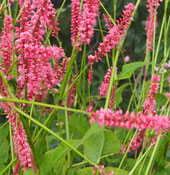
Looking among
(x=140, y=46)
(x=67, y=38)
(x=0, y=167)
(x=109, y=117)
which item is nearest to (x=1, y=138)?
(x=0, y=167)

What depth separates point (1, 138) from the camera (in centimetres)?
76

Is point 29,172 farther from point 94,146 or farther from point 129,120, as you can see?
point 129,120

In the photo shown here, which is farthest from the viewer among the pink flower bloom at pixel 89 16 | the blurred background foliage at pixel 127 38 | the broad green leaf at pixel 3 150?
the blurred background foliage at pixel 127 38

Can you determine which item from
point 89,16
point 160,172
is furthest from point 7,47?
point 160,172

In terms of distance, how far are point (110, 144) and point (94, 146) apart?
0.03 m

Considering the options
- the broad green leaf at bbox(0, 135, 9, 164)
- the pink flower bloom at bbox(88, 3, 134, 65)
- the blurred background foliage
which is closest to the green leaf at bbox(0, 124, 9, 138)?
the broad green leaf at bbox(0, 135, 9, 164)

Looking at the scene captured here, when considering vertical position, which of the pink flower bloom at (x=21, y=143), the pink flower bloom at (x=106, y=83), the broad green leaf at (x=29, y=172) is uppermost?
the pink flower bloom at (x=106, y=83)

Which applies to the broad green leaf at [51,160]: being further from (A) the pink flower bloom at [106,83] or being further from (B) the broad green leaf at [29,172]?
(A) the pink flower bloom at [106,83]

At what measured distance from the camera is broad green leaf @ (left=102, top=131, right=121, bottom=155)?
62 cm

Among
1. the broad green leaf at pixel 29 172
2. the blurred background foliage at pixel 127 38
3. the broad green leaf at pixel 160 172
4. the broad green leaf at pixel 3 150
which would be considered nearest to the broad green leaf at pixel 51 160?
the broad green leaf at pixel 29 172

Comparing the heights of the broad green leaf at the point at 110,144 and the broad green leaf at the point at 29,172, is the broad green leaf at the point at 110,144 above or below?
above

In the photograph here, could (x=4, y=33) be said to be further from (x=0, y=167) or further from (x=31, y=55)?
(x=0, y=167)

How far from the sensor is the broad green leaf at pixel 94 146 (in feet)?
1.99

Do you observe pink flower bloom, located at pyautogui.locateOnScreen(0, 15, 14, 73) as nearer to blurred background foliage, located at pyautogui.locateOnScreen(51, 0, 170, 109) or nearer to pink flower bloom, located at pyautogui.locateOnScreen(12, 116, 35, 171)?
pink flower bloom, located at pyautogui.locateOnScreen(12, 116, 35, 171)
